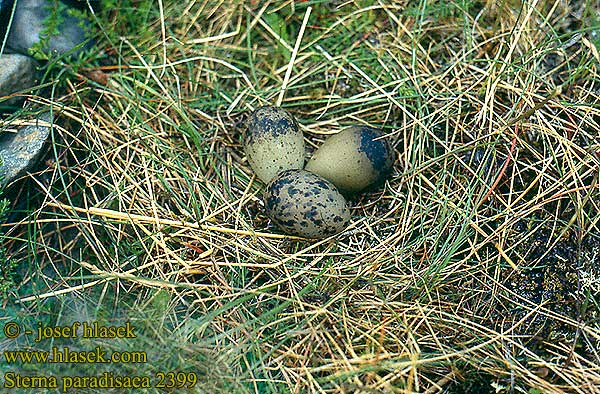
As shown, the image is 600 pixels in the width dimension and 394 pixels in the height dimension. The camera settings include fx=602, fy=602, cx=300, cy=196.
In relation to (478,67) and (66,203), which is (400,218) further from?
(66,203)

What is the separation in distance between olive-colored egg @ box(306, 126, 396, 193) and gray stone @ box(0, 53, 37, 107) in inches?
47.7

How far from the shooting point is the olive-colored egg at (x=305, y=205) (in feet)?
6.88

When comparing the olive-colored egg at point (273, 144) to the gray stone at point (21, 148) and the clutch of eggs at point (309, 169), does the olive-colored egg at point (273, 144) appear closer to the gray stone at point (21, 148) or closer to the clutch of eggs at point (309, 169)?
the clutch of eggs at point (309, 169)

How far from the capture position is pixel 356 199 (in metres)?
2.38

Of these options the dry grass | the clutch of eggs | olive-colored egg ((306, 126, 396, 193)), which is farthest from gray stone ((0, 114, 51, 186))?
olive-colored egg ((306, 126, 396, 193))

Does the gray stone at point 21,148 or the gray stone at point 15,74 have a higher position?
the gray stone at point 15,74

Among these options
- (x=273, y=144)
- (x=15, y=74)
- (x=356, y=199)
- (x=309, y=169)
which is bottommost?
(x=356, y=199)

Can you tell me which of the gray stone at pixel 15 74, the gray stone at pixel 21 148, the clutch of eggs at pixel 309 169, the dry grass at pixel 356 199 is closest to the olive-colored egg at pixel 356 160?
the clutch of eggs at pixel 309 169

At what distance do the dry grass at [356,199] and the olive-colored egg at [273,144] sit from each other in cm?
16

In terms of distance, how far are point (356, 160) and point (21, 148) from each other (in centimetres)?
127

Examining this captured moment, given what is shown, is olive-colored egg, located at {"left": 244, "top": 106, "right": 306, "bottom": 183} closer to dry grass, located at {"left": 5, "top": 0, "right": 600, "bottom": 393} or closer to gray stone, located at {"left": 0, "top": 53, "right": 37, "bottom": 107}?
dry grass, located at {"left": 5, "top": 0, "right": 600, "bottom": 393}

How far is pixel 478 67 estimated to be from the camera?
251cm

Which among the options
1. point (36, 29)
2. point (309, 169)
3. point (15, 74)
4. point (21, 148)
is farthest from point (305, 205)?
point (36, 29)

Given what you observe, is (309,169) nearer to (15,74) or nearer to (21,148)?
(21,148)
